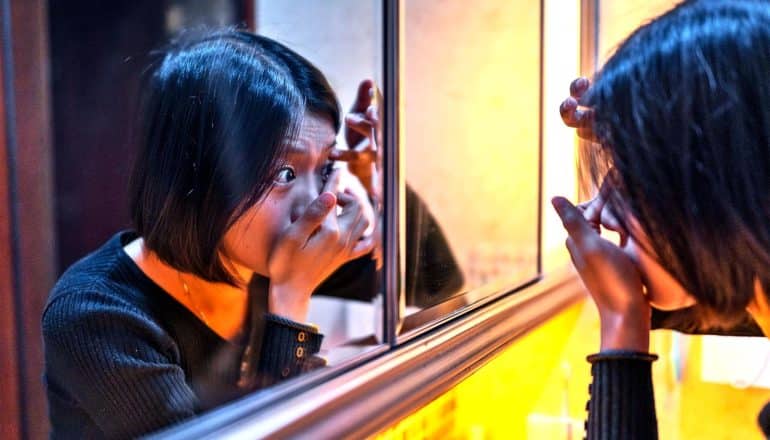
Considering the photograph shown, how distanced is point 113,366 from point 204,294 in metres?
0.10

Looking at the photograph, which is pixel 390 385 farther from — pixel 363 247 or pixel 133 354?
pixel 133 354

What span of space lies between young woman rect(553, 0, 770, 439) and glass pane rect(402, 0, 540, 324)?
0.66ft

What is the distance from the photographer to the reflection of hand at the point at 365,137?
0.58 m

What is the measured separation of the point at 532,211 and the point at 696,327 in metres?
0.36

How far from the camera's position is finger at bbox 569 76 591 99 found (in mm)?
597

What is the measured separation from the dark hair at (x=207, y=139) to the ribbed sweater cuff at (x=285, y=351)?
0.17 feet

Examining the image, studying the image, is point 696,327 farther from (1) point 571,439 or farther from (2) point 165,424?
(2) point 165,424

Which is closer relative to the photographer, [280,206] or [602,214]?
[280,206]

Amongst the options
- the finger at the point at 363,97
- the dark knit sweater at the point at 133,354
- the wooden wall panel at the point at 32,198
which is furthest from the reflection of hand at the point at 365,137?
the wooden wall panel at the point at 32,198

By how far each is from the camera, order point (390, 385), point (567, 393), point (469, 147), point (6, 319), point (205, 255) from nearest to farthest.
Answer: point (6, 319) → point (205, 255) → point (390, 385) → point (469, 147) → point (567, 393)

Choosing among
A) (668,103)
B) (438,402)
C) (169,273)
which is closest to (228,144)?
(169,273)

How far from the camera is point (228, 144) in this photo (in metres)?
0.46

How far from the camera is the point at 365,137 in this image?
60cm

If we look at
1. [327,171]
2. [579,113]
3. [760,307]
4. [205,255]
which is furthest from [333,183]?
[760,307]
